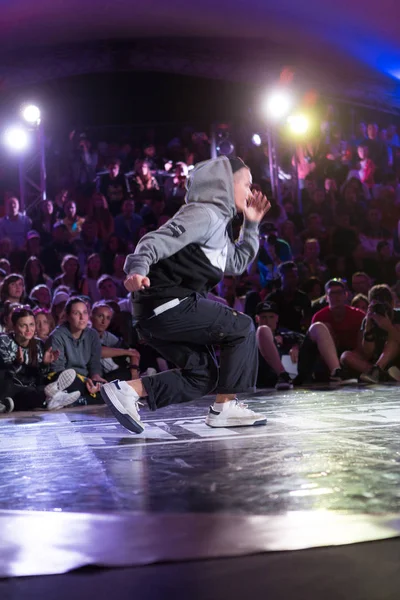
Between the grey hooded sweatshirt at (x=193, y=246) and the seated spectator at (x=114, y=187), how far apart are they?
7.44 metres

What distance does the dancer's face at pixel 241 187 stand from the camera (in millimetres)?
3287

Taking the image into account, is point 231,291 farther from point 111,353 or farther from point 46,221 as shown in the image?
point 46,221

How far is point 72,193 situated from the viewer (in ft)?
36.8

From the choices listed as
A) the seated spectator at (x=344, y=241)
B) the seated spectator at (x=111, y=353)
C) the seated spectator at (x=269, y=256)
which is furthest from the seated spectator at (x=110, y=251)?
the seated spectator at (x=344, y=241)

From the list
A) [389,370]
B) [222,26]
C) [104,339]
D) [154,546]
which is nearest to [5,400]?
[104,339]

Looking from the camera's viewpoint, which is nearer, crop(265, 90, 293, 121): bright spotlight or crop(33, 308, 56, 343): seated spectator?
crop(33, 308, 56, 343): seated spectator

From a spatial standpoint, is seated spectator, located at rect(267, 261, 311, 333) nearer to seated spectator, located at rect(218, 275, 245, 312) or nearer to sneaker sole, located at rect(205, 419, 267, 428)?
seated spectator, located at rect(218, 275, 245, 312)

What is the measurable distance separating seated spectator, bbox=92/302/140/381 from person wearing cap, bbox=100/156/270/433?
9.42ft

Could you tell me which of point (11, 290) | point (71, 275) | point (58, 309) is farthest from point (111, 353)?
point (71, 275)

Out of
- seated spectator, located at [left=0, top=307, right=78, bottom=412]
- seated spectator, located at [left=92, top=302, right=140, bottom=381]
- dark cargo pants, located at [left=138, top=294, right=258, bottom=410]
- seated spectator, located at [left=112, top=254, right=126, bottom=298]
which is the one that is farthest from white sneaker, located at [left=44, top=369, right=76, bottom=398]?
seated spectator, located at [left=112, top=254, right=126, bottom=298]

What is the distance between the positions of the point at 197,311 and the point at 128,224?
6754mm

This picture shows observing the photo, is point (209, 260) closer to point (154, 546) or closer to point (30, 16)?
point (154, 546)

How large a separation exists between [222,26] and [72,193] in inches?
139

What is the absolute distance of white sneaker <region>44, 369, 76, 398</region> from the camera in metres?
5.12
